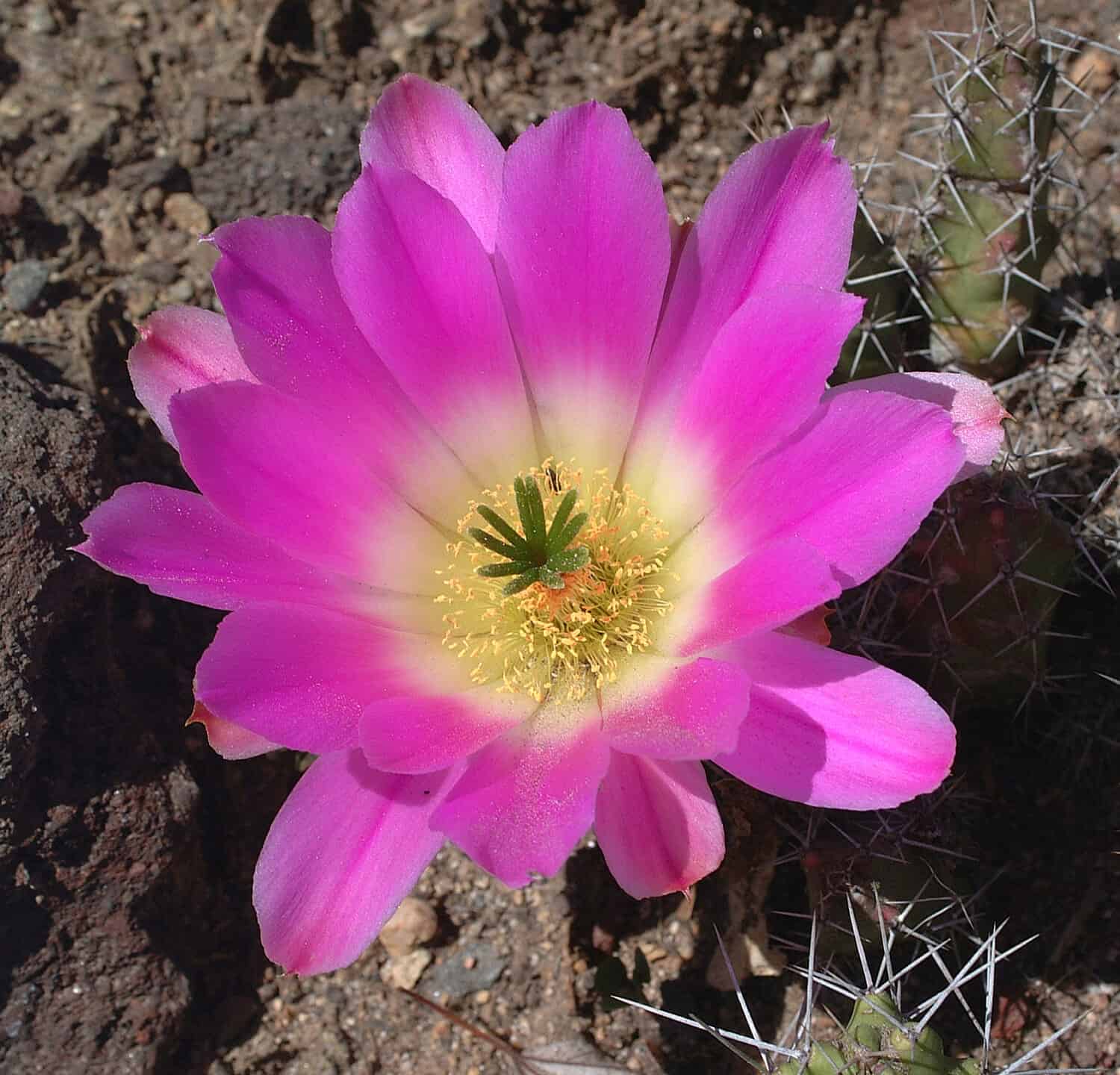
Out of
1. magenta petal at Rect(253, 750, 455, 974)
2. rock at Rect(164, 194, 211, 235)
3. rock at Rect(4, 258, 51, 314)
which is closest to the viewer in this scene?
magenta petal at Rect(253, 750, 455, 974)

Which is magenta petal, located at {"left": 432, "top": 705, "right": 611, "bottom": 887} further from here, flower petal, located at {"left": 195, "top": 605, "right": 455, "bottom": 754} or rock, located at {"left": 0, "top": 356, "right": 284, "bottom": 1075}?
rock, located at {"left": 0, "top": 356, "right": 284, "bottom": 1075}

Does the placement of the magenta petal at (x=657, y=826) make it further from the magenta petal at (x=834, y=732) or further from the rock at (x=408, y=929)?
the rock at (x=408, y=929)

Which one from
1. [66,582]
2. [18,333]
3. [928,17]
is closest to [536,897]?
[66,582]

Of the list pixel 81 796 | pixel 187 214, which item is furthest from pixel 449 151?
pixel 187 214

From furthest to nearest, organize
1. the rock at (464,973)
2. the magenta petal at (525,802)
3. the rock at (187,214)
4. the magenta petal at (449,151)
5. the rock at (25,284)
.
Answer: the rock at (187,214) < the rock at (25,284) < the rock at (464,973) < the magenta petal at (449,151) < the magenta petal at (525,802)

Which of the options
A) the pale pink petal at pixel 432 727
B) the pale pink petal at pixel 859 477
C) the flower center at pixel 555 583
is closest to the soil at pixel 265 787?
the flower center at pixel 555 583

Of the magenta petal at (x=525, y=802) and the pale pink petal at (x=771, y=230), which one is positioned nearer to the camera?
the magenta petal at (x=525, y=802)

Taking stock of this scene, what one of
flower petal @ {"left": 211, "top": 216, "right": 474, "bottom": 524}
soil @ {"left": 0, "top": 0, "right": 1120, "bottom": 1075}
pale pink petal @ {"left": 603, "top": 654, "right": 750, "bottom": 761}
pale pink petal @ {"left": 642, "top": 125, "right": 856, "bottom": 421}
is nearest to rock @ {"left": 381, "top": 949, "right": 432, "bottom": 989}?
soil @ {"left": 0, "top": 0, "right": 1120, "bottom": 1075}
